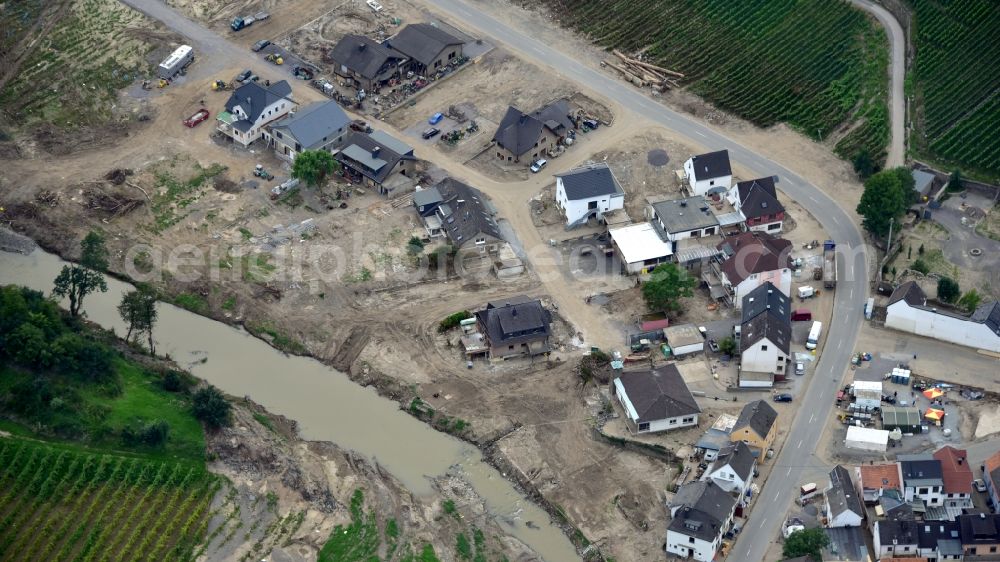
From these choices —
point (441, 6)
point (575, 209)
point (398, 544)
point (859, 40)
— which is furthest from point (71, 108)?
point (859, 40)

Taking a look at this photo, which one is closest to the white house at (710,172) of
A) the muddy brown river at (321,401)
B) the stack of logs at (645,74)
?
the stack of logs at (645,74)

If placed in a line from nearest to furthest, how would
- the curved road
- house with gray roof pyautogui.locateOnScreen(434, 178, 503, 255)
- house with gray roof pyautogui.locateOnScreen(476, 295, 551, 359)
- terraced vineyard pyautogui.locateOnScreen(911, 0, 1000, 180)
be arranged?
house with gray roof pyautogui.locateOnScreen(476, 295, 551, 359) < house with gray roof pyautogui.locateOnScreen(434, 178, 503, 255) < terraced vineyard pyautogui.locateOnScreen(911, 0, 1000, 180) < the curved road

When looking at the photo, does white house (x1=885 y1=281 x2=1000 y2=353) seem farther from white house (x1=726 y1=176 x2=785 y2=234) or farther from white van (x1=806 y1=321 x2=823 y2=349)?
white house (x1=726 y1=176 x2=785 y2=234)

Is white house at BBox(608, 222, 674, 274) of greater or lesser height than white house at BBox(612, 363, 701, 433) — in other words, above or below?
above

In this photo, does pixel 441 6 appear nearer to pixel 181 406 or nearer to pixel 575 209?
pixel 575 209

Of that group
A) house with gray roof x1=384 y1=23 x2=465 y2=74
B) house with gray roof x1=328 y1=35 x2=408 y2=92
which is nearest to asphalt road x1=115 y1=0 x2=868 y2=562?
house with gray roof x1=384 y1=23 x2=465 y2=74
